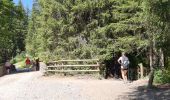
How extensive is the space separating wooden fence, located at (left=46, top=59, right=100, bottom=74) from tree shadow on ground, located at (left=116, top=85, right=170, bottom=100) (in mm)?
8140

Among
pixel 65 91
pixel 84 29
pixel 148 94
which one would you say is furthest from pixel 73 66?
pixel 148 94

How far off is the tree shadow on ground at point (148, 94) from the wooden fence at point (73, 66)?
26.7 feet

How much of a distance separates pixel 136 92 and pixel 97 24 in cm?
1221

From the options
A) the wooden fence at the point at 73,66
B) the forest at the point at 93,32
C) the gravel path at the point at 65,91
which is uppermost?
the forest at the point at 93,32

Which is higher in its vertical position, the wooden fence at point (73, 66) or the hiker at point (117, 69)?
the wooden fence at point (73, 66)

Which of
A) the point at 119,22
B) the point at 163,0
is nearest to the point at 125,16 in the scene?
the point at 119,22

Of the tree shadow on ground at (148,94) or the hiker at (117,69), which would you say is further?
the hiker at (117,69)

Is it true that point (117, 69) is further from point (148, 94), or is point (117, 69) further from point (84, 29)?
point (148, 94)

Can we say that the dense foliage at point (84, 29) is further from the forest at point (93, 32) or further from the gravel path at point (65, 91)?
the gravel path at point (65, 91)

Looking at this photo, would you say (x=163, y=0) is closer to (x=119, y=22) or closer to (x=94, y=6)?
(x=119, y=22)

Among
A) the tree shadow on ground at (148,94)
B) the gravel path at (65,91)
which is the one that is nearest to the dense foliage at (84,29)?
the gravel path at (65,91)

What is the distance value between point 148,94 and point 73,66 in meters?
10.8

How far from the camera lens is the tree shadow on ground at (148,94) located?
60.3 ft

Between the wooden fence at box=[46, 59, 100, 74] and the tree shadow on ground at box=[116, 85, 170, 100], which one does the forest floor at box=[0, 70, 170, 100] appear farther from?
the wooden fence at box=[46, 59, 100, 74]
